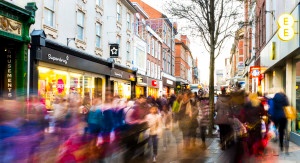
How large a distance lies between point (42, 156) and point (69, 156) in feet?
3.42

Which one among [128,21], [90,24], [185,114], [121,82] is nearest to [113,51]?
[90,24]

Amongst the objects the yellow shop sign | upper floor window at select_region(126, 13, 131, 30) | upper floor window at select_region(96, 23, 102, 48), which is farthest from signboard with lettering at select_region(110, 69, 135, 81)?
the yellow shop sign

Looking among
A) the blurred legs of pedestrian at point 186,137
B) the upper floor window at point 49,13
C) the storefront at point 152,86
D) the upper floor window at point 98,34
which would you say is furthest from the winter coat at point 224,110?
the storefront at point 152,86

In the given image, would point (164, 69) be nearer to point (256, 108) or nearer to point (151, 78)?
point (151, 78)

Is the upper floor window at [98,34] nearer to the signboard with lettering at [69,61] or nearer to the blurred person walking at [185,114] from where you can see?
the signboard with lettering at [69,61]

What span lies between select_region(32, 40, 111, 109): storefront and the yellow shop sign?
6.76 m

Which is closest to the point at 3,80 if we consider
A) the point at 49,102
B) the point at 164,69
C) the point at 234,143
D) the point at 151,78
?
the point at 49,102

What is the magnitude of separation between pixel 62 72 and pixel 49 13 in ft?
10.2

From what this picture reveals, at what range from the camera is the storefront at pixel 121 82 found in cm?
2827

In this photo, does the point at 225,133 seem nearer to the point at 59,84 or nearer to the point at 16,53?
the point at 16,53

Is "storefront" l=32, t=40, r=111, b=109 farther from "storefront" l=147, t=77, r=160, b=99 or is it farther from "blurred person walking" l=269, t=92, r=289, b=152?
"storefront" l=147, t=77, r=160, b=99

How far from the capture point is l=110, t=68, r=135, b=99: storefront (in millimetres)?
28266

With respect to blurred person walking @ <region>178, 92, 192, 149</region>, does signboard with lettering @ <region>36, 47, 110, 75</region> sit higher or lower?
higher

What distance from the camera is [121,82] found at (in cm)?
3094
